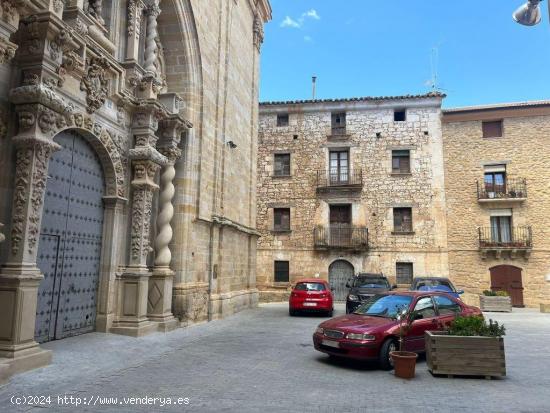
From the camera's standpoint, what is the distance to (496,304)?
63.5 feet

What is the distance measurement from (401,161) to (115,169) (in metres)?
19.2

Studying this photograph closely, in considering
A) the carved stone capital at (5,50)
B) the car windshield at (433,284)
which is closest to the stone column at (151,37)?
the carved stone capital at (5,50)

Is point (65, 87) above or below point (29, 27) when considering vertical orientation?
below

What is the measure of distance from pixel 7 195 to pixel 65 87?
2.33 m

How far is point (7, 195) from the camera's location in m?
6.37

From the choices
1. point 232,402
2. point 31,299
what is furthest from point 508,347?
point 31,299

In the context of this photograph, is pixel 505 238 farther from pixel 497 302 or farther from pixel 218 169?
pixel 218 169

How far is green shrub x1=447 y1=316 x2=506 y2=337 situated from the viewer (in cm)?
670

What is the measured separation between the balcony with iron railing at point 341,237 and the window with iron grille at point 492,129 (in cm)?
883

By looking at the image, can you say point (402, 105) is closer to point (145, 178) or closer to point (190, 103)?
point (190, 103)

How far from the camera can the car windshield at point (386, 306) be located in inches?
311

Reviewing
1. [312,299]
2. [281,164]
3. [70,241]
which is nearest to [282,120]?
[281,164]

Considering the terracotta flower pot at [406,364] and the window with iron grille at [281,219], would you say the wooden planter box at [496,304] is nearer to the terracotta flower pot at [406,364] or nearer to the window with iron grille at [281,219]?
the window with iron grille at [281,219]

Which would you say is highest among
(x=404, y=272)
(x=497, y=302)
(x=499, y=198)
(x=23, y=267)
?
(x=499, y=198)
